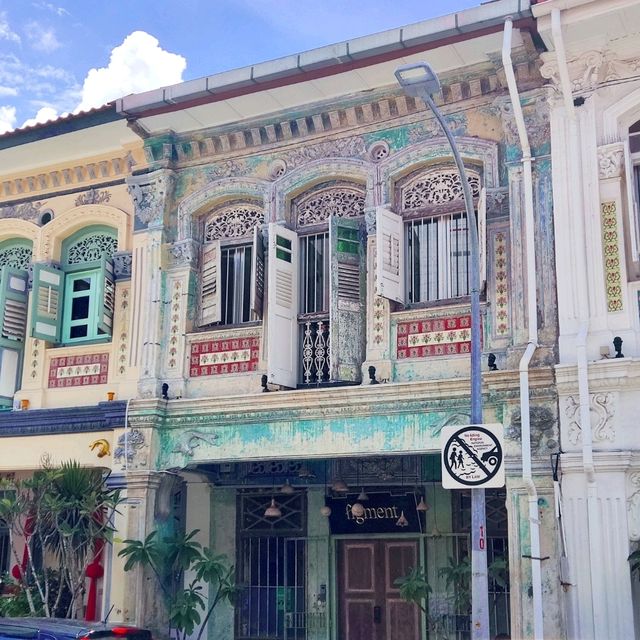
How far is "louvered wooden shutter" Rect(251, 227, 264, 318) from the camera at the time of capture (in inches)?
525

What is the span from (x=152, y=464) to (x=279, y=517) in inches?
102

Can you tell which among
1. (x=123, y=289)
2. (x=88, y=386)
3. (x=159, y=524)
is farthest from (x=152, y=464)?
(x=123, y=289)

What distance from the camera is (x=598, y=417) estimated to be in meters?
10.8

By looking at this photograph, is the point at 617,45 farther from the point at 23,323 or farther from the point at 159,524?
the point at 23,323

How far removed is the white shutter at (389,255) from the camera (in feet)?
40.8

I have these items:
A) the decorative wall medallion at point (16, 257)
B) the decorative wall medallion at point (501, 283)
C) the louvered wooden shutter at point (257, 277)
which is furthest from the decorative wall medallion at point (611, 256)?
the decorative wall medallion at point (16, 257)

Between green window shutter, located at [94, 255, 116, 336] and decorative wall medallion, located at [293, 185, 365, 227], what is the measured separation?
3.10 meters

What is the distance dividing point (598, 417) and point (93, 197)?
868 centimetres

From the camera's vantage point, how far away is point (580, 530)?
10602 mm

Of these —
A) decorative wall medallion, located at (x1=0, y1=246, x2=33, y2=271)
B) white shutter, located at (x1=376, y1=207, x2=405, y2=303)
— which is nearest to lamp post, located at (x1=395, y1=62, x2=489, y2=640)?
white shutter, located at (x1=376, y1=207, x2=405, y2=303)

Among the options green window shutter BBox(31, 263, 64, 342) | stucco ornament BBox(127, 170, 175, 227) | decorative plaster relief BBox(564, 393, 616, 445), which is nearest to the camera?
decorative plaster relief BBox(564, 393, 616, 445)

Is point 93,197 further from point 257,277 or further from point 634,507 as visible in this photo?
point 634,507

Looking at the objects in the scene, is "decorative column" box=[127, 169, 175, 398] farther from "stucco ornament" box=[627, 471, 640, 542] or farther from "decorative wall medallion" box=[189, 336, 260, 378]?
"stucco ornament" box=[627, 471, 640, 542]

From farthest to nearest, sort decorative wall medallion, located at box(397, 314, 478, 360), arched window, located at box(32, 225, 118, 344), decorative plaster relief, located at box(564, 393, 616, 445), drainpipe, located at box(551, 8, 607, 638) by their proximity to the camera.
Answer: arched window, located at box(32, 225, 118, 344) → decorative wall medallion, located at box(397, 314, 478, 360) → decorative plaster relief, located at box(564, 393, 616, 445) → drainpipe, located at box(551, 8, 607, 638)
